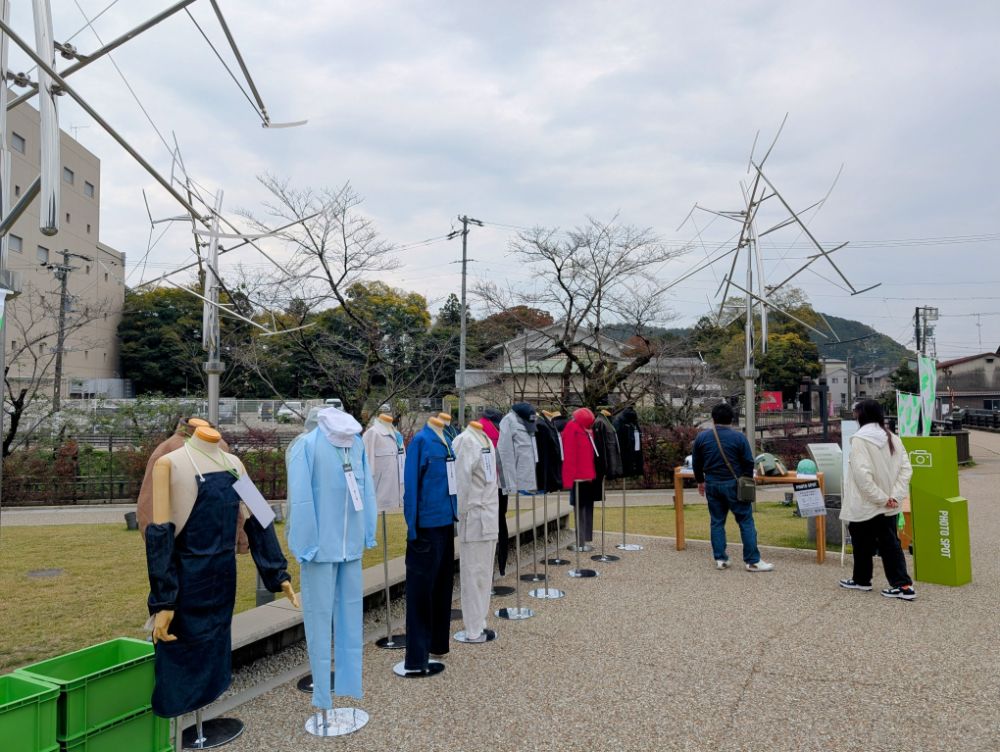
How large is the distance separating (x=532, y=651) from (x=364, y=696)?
1.31 meters

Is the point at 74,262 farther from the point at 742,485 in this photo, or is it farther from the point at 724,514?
the point at 742,485

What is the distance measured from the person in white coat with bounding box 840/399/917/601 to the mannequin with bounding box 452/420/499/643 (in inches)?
138

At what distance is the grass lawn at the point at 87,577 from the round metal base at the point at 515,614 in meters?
1.97

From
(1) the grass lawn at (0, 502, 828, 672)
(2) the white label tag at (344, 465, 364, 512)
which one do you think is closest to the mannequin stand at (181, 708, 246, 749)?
(2) the white label tag at (344, 465, 364, 512)

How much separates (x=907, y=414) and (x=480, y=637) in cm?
996

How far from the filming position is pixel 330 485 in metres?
3.71

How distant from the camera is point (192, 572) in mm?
3041

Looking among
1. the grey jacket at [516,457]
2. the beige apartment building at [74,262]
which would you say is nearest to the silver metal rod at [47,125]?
the grey jacket at [516,457]

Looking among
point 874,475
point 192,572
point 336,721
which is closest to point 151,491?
point 192,572

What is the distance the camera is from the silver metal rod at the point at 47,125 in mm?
3537

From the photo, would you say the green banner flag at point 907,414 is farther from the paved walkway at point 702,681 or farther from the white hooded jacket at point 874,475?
the white hooded jacket at point 874,475

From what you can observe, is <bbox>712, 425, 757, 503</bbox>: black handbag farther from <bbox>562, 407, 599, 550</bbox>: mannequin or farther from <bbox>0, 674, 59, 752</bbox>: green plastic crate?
<bbox>0, 674, 59, 752</bbox>: green plastic crate

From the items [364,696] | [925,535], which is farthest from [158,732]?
[925,535]

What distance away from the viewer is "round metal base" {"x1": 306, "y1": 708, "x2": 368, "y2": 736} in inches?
143
